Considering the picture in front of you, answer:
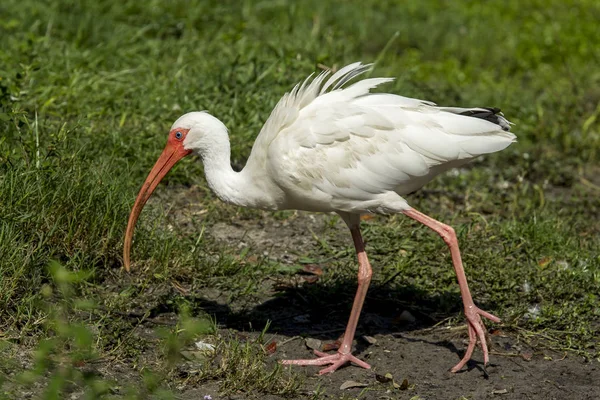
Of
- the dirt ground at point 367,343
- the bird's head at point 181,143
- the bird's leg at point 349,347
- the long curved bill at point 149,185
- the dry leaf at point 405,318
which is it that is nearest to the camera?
the dirt ground at point 367,343

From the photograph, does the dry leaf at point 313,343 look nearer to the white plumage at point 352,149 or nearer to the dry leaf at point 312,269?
the dry leaf at point 312,269

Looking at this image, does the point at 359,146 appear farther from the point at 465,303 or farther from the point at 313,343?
the point at 313,343

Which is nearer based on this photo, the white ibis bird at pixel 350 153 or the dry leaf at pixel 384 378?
the dry leaf at pixel 384 378

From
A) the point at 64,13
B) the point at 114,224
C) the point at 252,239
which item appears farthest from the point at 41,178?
the point at 64,13

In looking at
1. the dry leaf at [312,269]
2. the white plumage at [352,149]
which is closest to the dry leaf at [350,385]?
the white plumage at [352,149]

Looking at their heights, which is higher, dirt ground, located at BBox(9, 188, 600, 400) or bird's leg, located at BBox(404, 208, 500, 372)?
bird's leg, located at BBox(404, 208, 500, 372)

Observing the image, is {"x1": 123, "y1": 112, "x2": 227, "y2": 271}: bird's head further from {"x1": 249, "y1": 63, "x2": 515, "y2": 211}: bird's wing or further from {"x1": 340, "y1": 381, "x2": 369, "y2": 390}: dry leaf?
{"x1": 340, "y1": 381, "x2": 369, "y2": 390}: dry leaf

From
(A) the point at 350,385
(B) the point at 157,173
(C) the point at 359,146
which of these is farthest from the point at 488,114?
(B) the point at 157,173

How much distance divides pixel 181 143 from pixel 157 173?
0.91 ft

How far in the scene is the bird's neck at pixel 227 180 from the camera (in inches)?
233

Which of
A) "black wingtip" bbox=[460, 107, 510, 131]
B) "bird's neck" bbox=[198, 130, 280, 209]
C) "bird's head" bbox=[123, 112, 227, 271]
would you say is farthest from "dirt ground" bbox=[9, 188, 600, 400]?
"black wingtip" bbox=[460, 107, 510, 131]

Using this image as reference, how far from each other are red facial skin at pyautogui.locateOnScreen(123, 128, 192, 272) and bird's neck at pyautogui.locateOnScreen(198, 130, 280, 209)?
0.71 ft

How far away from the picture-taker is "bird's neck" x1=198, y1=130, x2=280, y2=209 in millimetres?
5926

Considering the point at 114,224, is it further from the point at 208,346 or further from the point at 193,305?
the point at 208,346
